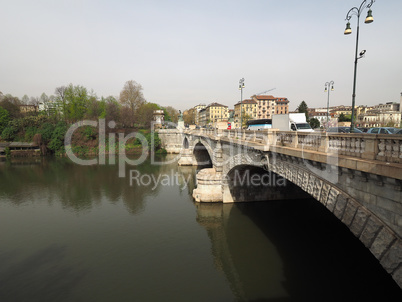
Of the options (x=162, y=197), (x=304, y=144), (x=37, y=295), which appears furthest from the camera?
(x=162, y=197)

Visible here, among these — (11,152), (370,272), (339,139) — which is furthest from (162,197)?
(11,152)

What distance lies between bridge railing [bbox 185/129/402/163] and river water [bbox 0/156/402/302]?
234 inches

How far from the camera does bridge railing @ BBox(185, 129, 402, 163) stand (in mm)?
5156

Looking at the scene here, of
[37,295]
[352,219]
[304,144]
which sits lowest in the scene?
[37,295]

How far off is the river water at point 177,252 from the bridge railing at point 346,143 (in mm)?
5946

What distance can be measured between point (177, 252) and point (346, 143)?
31.9ft

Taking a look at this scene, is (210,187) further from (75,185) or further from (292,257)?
(75,185)

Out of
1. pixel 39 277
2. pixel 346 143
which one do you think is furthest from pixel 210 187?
pixel 346 143

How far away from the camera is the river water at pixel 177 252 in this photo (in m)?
9.71

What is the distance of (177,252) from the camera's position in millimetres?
12602

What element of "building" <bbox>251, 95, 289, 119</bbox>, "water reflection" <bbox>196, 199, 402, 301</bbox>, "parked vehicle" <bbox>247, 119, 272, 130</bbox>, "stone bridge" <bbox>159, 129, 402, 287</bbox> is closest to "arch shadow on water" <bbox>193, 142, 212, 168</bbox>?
"parked vehicle" <bbox>247, 119, 272, 130</bbox>

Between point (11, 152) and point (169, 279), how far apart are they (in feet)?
175

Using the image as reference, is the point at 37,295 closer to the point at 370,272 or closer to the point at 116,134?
the point at 370,272

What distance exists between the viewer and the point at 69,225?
15977 millimetres
